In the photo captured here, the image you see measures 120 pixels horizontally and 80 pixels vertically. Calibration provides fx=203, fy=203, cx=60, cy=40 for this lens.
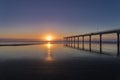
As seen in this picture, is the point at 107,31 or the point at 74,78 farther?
the point at 107,31

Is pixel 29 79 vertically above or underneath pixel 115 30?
underneath

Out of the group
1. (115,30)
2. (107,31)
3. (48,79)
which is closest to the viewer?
(48,79)

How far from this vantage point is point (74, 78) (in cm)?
957

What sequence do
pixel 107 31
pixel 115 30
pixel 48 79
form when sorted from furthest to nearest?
Answer: pixel 107 31 < pixel 115 30 < pixel 48 79

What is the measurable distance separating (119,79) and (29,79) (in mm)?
4117

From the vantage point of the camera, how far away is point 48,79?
9.28 meters

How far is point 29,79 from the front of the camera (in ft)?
30.6

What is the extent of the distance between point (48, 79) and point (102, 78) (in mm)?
2531

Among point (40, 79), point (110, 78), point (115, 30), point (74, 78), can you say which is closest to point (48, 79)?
point (40, 79)

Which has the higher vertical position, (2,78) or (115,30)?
(115,30)

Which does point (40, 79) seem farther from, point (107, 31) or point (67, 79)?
point (107, 31)

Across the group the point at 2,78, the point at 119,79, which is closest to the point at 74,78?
the point at 119,79

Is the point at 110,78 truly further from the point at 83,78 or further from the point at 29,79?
the point at 29,79

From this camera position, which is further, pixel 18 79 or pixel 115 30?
pixel 115 30
